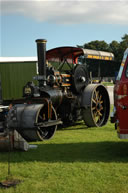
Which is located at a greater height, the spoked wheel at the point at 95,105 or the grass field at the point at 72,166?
the spoked wheel at the point at 95,105

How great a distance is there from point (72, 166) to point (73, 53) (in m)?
5.60

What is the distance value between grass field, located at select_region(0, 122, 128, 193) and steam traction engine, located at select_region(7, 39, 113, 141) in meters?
0.58

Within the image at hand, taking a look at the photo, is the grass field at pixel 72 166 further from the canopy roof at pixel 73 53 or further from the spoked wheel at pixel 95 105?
the canopy roof at pixel 73 53

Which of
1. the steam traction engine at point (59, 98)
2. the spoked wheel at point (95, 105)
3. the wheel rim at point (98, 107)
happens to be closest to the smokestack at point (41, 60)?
the steam traction engine at point (59, 98)

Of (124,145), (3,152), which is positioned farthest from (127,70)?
(3,152)

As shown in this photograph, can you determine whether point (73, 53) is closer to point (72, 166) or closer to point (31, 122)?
point (31, 122)

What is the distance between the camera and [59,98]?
887cm

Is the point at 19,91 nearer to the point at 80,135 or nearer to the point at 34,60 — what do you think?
the point at 34,60

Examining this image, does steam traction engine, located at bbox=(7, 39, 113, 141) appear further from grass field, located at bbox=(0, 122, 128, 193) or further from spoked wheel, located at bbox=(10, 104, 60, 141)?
grass field, located at bbox=(0, 122, 128, 193)

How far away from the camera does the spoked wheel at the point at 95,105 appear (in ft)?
30.9

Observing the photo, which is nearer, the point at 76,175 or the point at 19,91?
the point at 76,175

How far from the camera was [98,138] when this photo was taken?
7574 mm

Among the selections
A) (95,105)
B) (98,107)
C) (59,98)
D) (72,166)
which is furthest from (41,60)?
(72,166)

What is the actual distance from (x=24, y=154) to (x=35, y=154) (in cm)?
22
